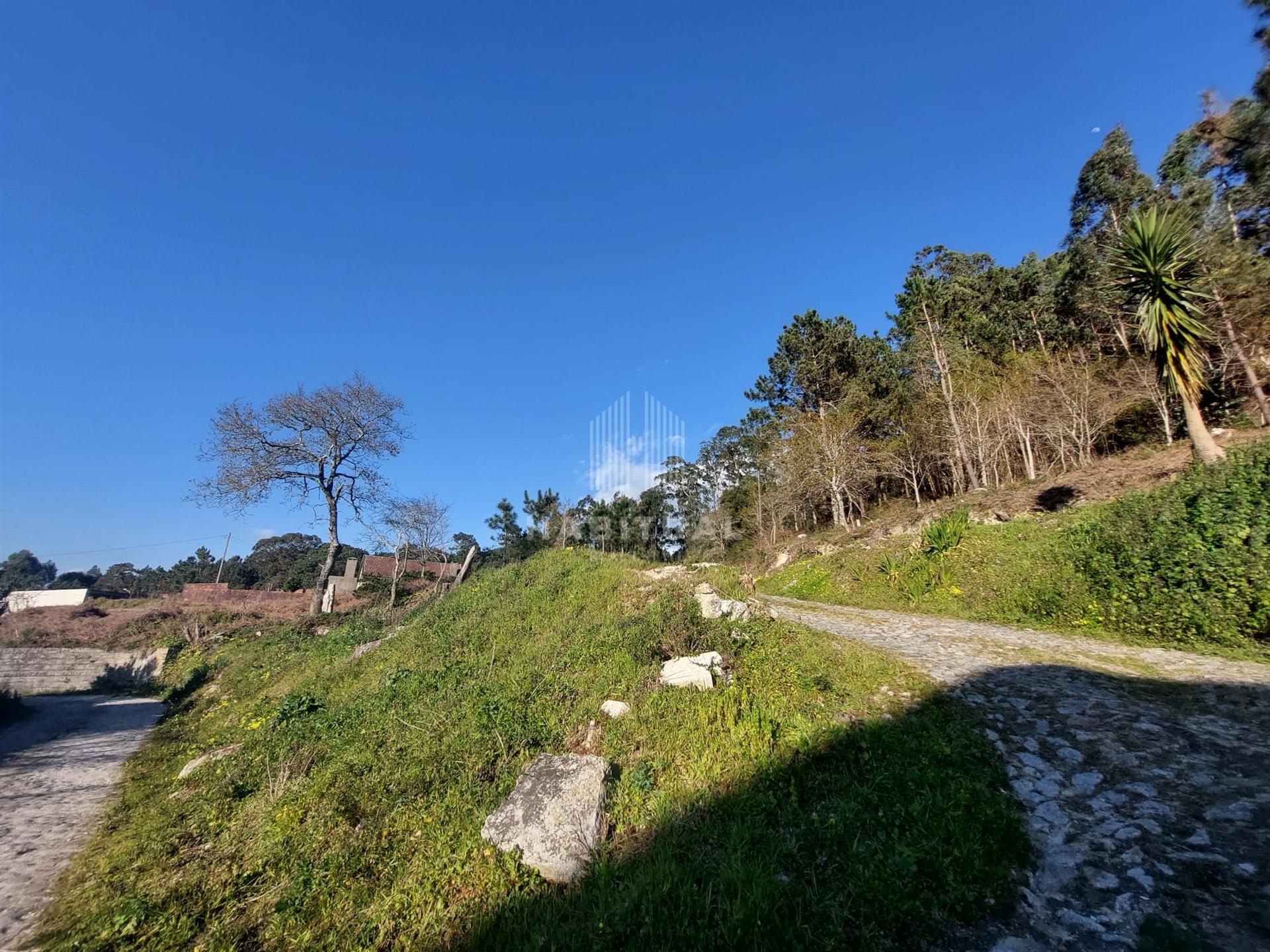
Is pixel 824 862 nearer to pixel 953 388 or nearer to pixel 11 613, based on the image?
pixel 953 388

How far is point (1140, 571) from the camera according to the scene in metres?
7.50

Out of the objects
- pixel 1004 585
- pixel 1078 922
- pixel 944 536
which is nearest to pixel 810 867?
pixel 1078 922

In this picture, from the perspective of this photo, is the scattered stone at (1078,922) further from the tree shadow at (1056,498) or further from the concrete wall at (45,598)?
the concrete wall at (45,598)

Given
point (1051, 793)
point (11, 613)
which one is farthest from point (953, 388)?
point (11, 613)

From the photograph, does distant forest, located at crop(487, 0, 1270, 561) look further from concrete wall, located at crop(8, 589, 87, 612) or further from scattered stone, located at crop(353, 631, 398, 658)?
concrete wall, located at crop(8, 589, 87, 612)

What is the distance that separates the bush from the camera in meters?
6.27

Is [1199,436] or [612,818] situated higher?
[1199,436]

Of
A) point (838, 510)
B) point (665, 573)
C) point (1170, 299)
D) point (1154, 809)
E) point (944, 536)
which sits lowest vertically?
point (1154, 809)

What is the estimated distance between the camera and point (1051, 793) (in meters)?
3.58

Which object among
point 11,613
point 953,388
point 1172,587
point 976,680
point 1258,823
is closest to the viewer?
point 1258,823

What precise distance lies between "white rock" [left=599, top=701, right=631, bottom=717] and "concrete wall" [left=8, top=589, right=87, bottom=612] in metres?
41.4

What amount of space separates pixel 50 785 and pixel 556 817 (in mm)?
9242

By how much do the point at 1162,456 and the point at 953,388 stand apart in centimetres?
1211

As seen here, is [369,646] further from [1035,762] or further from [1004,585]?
[1004,585]
